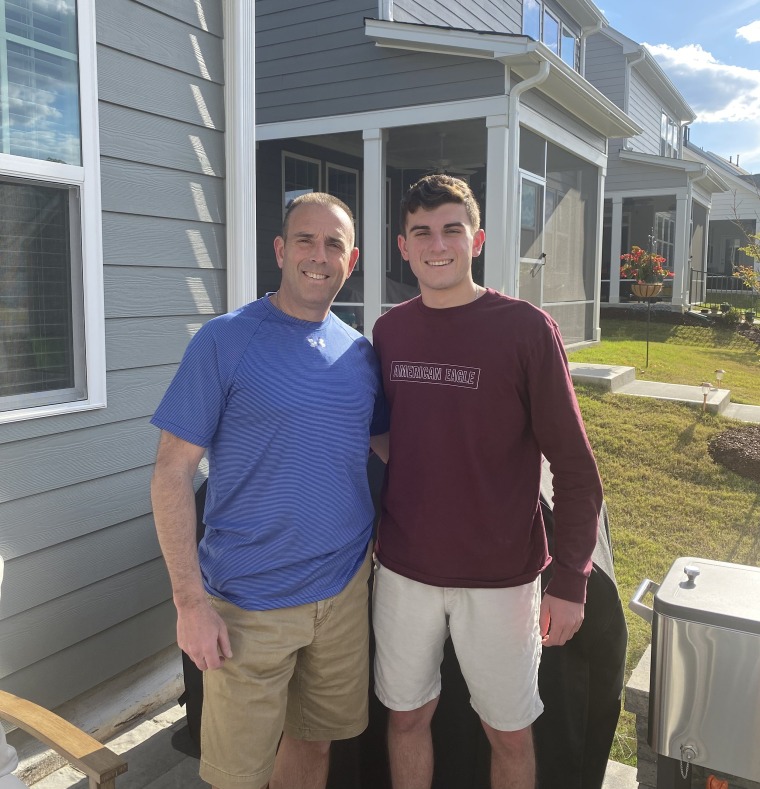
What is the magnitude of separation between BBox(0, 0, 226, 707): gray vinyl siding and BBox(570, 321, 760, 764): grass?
2057 millimetres

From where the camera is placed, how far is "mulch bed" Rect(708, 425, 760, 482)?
19.0ft

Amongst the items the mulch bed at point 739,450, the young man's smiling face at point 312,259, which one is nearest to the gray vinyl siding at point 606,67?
the mulch bed at point 739,450

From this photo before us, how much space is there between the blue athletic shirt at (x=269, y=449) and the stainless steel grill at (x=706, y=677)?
89 centimetres

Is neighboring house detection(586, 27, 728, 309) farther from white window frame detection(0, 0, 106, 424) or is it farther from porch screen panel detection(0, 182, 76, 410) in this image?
porch screen panel detection(0, 182, 76, 410)

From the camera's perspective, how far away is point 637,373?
8.88 m

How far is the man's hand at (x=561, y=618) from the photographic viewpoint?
187cm

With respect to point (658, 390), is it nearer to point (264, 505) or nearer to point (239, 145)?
point (239, 145)

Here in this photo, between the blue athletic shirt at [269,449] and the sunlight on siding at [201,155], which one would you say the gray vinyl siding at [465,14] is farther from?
the blue athletic shirt at [269,449]

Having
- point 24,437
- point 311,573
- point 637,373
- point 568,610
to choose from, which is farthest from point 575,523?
point 637,373

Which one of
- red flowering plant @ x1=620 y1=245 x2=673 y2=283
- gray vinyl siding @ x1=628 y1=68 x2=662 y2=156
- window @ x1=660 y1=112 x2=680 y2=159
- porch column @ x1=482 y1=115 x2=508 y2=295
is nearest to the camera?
porch column @ x1=482 y1=115 x2=508 y2=295

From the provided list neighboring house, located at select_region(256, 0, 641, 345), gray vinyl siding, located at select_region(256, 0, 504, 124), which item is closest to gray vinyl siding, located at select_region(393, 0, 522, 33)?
neighboring house, located at select_region(256, 0, 641, 345)

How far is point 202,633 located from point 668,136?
70.0 feet

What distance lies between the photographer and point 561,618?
6.13 feet

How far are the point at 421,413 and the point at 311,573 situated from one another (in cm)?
50
